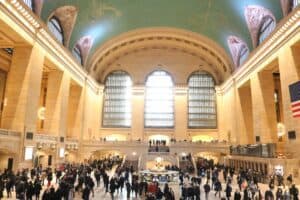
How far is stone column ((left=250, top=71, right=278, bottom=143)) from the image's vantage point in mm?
22562

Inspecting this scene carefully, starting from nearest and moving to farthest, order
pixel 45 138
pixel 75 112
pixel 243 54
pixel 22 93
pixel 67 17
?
pixel 22 93
pixel 45 138
pixel 67 17
pixel 243 54
pixel 75 112

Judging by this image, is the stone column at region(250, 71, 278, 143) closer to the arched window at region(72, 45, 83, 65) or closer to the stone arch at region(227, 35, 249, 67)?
the stone arch at region(227, 35, 249, 67)

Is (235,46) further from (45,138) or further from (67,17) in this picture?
(45,138)

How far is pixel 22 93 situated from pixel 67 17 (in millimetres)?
8396

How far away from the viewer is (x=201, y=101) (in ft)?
121

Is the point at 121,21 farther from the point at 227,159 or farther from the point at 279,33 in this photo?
the point at 227,159

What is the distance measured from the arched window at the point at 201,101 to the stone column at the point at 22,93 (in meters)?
22.3

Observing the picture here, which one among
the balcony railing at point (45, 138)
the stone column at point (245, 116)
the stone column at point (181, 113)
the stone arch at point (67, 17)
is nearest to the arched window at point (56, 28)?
the stone arch at point (67, 17)

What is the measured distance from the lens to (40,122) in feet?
91.9

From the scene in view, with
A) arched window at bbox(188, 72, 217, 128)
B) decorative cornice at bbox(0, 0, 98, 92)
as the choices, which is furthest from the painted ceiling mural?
arched window at bbox(188, 72, 217, 128)

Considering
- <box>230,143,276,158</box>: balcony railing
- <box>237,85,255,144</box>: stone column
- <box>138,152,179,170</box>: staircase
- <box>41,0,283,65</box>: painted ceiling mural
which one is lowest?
<box>138,152,179,170</box>: staircase

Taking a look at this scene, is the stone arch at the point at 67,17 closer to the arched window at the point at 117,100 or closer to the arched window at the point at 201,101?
the arched window at the point at 117,100

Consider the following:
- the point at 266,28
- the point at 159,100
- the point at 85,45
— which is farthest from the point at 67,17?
the point at 159,100

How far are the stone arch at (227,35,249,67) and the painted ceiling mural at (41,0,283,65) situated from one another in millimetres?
590
